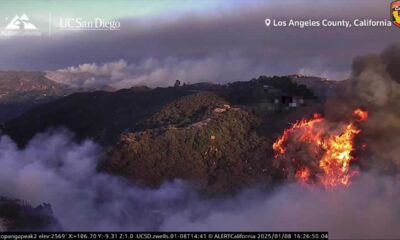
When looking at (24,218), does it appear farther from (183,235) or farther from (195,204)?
(183,235)

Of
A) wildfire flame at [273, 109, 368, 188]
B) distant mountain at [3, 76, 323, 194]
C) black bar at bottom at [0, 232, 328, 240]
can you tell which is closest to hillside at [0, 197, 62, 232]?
black bar at bottom at [0, 232, 328, 240]

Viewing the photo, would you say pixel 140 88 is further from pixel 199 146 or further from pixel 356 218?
pixel 356 218

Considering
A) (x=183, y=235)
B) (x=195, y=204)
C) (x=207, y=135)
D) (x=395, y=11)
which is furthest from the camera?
(x=207, y=135)

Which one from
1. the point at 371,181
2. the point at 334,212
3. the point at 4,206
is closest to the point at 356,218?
the point at 334,212

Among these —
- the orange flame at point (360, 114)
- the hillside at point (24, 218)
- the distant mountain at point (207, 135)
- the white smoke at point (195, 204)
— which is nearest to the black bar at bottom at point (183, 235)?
the white smoke at point (195, 204)

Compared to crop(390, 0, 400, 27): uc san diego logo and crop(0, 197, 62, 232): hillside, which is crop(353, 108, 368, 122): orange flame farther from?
crop(0, 197, 62, 232): hillside

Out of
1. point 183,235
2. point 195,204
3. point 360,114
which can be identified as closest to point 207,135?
point 195,204

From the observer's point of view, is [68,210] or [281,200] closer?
[281,200]

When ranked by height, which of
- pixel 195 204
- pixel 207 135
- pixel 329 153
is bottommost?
pixel 195 204
